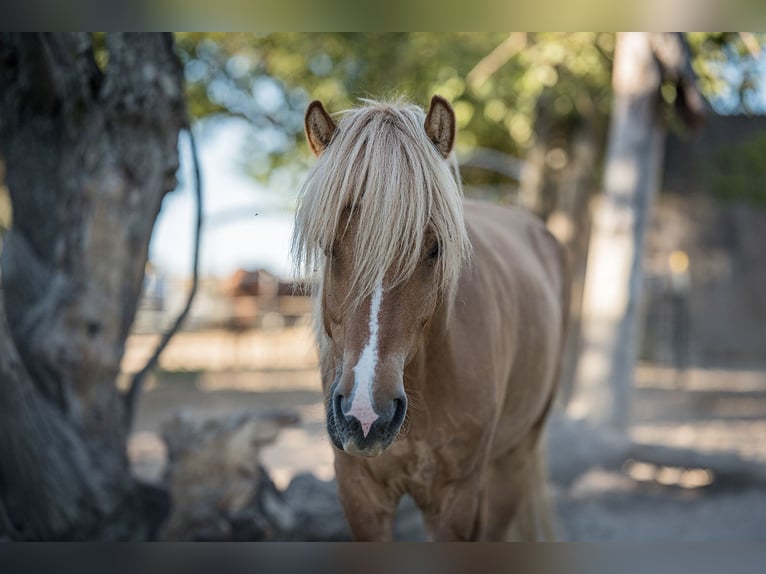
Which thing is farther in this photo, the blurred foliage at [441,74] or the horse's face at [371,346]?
the blurred foliage at [441,74]

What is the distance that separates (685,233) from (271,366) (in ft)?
21.6

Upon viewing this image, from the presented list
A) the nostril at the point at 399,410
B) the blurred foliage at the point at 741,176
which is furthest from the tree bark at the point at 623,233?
the nostril at the point at 399,410

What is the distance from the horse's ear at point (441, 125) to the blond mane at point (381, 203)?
0.04 meters

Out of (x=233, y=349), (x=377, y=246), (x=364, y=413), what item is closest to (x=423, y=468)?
(x=364, y=413)

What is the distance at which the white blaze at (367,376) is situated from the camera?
2031 mm

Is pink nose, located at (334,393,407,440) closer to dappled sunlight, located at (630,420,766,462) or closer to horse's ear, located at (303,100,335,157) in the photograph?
horse's ear, located at (303,100,335,157)

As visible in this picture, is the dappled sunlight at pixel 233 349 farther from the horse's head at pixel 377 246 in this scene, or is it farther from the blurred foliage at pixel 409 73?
the horse's head at pixel 377 246

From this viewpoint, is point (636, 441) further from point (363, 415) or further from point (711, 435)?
point (363, 415)

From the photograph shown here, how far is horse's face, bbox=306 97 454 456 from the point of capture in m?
2.06

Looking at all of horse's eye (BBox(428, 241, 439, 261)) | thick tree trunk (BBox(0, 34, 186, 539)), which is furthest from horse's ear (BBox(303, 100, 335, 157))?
thick tree trunk (BBox(0, 34, 186, 539))

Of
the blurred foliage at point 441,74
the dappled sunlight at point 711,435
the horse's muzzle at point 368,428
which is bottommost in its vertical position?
the dappled sunlight at point 711,435

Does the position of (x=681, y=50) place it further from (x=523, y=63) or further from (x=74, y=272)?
(x=74, y=272)

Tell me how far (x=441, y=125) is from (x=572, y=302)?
6246 mm

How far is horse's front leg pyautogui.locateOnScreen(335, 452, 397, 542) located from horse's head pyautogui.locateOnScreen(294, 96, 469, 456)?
47 centimetres
